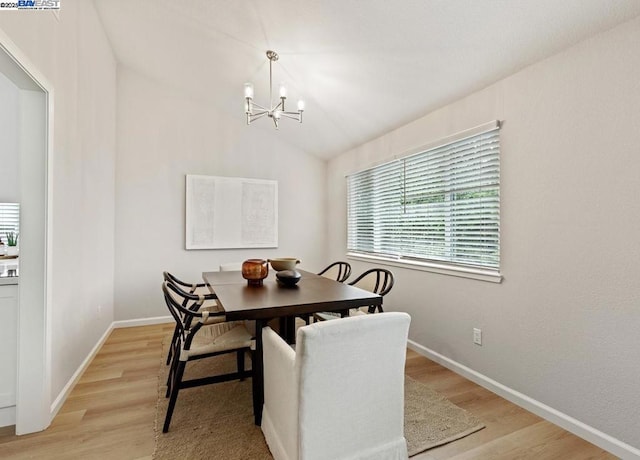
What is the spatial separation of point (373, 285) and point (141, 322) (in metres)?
2.97

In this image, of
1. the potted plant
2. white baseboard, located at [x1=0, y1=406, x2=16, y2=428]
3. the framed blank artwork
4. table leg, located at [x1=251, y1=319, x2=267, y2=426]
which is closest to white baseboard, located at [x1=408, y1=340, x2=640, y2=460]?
table leg, located at [x1=251, y1=319, x2=267, y2=426]

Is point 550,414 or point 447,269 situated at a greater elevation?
point 447,269

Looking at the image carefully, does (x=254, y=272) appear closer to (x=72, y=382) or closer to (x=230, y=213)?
(x=72, y=382)

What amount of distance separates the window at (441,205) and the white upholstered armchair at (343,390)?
4.79 ft

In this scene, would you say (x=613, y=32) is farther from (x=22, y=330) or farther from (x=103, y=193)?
(x=103, y=193)

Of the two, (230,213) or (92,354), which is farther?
(230,213)

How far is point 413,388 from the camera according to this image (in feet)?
8.14

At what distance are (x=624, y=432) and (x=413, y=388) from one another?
47.0 inches

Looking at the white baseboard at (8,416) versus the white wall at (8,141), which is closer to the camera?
the white baseboard at (8,416)

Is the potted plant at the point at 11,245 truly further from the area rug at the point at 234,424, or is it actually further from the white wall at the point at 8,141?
the area rug at the point at 234,424

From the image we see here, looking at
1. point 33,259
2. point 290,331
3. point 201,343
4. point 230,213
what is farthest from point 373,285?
point 33,259

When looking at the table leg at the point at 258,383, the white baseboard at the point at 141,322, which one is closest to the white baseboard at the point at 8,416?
the table leg at the point at 258,383

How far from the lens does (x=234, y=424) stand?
2012 millimetres

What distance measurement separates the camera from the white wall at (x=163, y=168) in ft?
13.2
